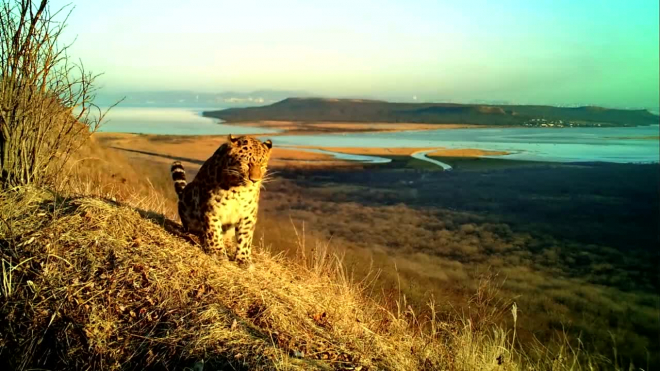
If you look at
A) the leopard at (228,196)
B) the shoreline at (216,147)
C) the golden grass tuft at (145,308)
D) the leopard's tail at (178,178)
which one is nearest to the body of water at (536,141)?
the shoreline at (216,147)

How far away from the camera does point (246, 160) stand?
251 inches

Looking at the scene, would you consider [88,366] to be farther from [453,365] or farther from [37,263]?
[453,365]

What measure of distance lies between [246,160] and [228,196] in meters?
0.51

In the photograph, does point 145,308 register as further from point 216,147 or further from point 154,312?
point 216,147

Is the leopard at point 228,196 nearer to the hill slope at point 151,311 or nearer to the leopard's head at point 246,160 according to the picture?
the leopard's head at point 246,160

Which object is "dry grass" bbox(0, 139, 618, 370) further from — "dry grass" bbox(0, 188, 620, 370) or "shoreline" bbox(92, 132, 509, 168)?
"shoreline" bbox(92, 132, 509, 168)

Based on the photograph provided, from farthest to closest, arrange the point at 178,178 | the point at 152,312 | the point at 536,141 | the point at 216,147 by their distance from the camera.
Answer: the point at 536,141, the point at 216,147, the point at 178,178, the point at 152,312

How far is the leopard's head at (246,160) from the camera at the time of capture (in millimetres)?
6344

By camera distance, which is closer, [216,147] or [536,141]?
[216,147]

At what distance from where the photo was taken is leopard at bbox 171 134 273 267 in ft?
21.0

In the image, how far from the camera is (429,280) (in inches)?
512

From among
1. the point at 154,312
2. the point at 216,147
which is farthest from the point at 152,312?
the point at 216,147

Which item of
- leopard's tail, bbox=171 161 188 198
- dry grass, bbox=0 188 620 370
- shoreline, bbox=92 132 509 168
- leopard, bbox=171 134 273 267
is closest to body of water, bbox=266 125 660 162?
shoreline, bbox=92 132 509 168

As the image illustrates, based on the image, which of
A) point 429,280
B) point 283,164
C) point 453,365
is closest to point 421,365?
point 453,365
